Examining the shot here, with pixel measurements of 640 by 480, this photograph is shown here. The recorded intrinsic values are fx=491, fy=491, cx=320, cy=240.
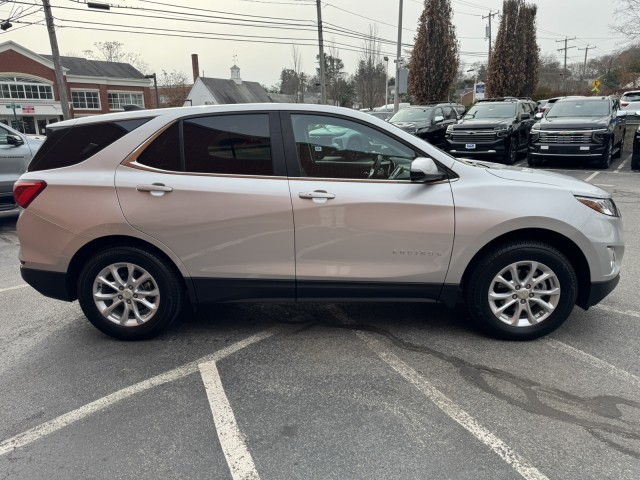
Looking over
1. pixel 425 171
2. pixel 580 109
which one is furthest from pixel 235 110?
pixel 580 109

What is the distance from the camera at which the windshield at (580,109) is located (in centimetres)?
1370

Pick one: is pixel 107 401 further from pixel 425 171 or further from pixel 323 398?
pixel 425 171

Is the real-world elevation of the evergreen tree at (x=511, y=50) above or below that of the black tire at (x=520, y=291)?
above

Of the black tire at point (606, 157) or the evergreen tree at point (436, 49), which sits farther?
the evergreen tree at point (436, 49)

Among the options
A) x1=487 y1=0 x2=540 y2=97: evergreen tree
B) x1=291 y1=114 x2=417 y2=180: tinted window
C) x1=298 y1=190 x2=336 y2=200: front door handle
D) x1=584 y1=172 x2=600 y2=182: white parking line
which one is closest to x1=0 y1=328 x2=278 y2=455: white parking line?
x1=298 y1=190 x2=336 y2=200: front door handle

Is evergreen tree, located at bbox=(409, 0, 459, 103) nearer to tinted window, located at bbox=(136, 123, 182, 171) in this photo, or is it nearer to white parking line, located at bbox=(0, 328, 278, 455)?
tinted window, located at bbox=(136, 123, 182, 171)

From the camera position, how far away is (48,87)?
51.1 metres

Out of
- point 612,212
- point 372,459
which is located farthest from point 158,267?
point 612,212

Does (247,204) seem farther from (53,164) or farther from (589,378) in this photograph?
(589,378)

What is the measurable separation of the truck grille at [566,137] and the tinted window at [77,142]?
1218cm

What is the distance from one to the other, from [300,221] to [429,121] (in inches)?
568

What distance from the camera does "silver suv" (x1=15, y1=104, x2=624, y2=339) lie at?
3.54 metres

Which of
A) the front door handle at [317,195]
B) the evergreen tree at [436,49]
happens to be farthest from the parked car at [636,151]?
the evergreen tree at [436,49]

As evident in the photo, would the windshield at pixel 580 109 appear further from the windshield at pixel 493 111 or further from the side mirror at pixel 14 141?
the side mirror at pixel 14 141
